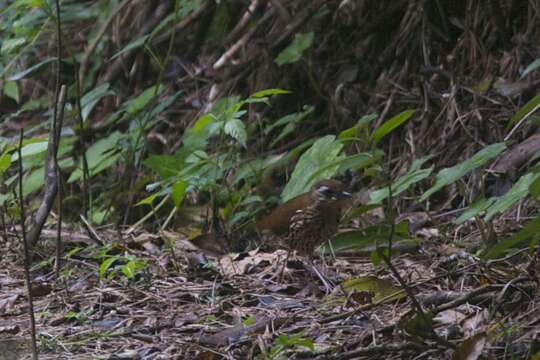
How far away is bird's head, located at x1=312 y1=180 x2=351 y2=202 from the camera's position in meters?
4.15

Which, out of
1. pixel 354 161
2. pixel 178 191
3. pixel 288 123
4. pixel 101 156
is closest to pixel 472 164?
pixel 354 161

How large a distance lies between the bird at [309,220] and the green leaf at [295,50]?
125 centimetres

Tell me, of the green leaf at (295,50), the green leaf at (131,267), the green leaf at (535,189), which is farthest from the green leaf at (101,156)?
the green leaf at (535,189)

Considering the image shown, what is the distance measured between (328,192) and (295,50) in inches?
56.3

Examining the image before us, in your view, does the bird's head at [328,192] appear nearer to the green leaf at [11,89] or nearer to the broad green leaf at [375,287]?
the broad green leaf at [375,287]

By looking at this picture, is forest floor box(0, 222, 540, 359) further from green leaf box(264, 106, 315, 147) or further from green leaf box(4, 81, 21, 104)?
green leaf box(4, 81, 21, 104)

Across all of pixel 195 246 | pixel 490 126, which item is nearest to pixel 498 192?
pixel 490 126

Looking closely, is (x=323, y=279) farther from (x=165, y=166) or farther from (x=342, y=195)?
(x=165, y=166)

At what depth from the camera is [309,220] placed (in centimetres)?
403

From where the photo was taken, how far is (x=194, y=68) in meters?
6.42

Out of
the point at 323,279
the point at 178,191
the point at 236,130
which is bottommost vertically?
the point at 323,279

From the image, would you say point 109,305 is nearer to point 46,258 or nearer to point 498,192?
point 46,258

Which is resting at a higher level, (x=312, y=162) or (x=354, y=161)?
(x=354, y=161)

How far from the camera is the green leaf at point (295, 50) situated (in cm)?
533
